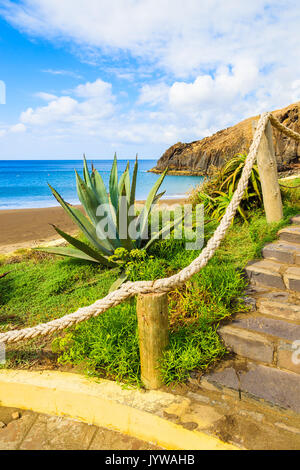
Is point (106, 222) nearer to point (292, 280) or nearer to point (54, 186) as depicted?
point (292, 280)

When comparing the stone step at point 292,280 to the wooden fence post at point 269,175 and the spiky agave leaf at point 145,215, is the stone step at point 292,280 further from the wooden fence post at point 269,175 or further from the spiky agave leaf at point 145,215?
the spiky agave leaf at point 145,215

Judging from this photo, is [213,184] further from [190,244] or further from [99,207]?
[99,207]

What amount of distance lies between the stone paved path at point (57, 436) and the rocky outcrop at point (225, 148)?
440 centimetres

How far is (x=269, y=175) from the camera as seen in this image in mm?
3475

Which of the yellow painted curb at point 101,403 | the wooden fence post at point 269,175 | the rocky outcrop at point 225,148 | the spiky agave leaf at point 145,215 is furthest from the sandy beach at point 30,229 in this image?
the rocky outcrop at point 225,148

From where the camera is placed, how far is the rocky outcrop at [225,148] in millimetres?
12164

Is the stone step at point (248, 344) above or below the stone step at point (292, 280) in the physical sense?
below

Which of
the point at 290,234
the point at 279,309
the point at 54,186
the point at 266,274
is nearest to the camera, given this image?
the point at 279,309

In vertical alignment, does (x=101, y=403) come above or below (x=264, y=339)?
below

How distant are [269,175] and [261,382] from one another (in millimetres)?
2408

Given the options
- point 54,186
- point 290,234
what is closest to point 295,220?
point 290,234

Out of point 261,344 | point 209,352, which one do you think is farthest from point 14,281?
point 261,344

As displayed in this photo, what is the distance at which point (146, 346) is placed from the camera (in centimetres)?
189

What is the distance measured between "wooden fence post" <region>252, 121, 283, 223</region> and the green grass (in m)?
0.18
